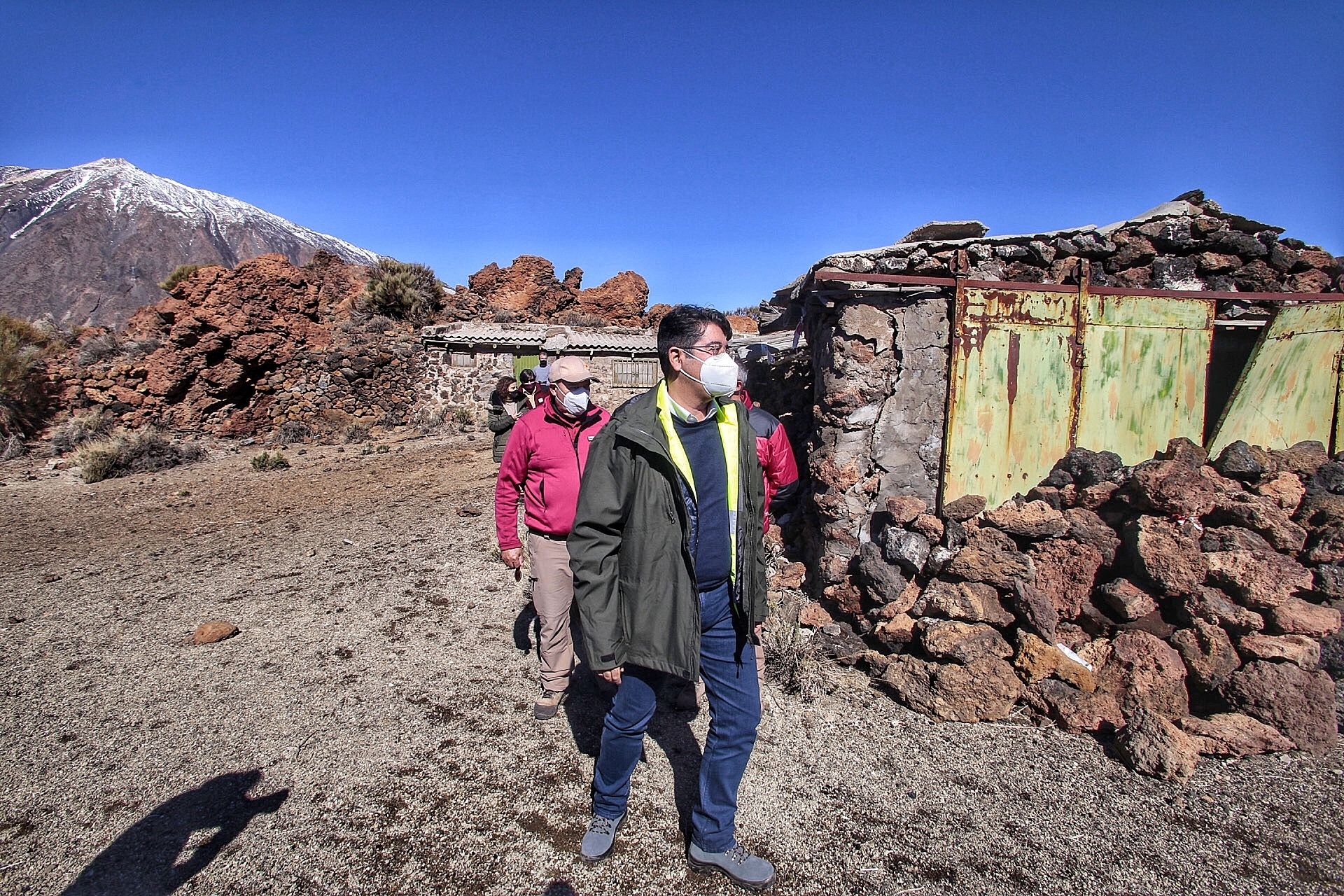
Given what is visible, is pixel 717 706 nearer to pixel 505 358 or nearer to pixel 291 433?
pixel 291 433

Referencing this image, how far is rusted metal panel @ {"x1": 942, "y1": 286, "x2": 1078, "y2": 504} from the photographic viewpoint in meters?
4.19

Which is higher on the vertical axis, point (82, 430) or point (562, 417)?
point (562, 417)

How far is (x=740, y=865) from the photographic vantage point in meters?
2.24

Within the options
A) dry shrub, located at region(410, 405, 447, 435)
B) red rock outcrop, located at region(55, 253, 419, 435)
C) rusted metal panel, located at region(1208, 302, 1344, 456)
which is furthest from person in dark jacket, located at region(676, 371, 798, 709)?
red rock outcrop, located at region(55, 253, 419, 435)

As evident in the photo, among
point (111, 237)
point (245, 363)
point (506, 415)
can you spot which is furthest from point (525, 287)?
point (111, 237)

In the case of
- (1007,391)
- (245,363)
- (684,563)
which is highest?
(245,363)

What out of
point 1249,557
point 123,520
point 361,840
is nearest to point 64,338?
point 123,520

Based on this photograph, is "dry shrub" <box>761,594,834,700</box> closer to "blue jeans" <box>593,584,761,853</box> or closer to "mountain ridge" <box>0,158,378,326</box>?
"blue jeans" <box>593,584,761,853</box>

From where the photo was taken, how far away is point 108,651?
4.25 meters

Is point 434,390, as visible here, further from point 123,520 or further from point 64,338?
point 123,520

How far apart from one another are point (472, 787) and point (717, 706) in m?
1.35

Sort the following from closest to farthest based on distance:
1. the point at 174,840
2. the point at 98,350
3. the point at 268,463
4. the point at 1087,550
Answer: the point at 174,840 → the point at 1087,550 → the point at 268,463 → the point at 98,350

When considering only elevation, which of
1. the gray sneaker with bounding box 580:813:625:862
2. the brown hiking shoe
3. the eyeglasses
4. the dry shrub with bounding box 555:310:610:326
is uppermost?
the dry shrub with bounding box 555:310:610:326

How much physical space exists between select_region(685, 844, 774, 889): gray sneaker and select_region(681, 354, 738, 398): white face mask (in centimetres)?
161
